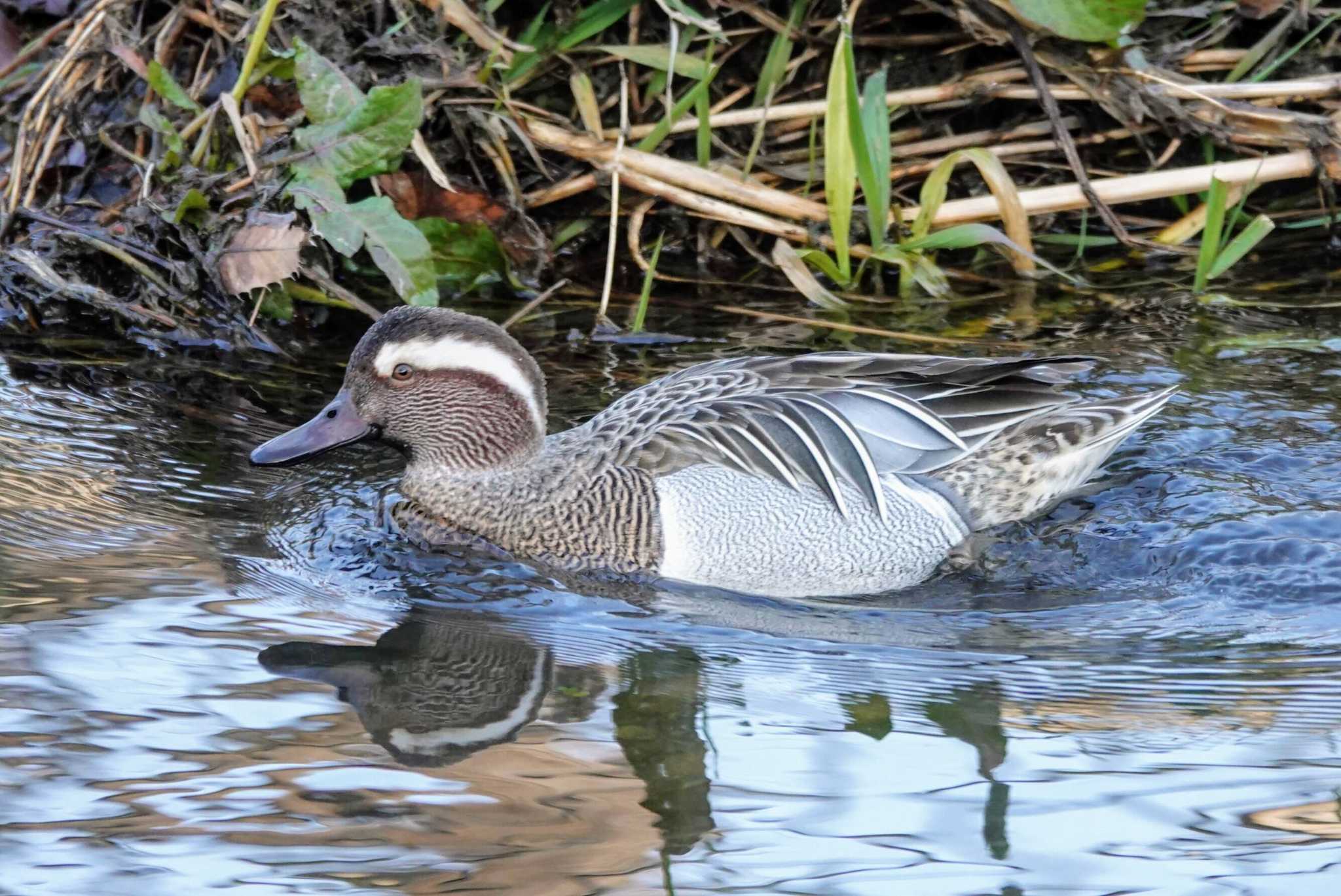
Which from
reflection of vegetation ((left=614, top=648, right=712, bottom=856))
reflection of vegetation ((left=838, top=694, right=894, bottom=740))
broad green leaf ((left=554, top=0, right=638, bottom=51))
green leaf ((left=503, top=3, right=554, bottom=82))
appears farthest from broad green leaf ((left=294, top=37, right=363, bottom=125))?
reflection of vegetation ((left=838, top=694, right=894, bottom=740))

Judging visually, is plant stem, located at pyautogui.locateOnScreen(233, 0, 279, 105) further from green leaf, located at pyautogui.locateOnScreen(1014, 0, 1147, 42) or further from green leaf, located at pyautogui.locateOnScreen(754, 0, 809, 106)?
green leaf, located at pyautogui.locateOnScreen(1014, 0, 1147, 42)

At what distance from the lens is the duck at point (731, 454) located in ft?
15.0

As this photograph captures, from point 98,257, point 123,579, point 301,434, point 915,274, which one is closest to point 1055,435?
point 915,274

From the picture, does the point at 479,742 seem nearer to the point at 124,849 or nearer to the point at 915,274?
the point at 124,849

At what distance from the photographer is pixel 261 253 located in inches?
222

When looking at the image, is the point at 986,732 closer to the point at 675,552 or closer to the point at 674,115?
the point at 675,552

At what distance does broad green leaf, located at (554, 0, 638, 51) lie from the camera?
6.56 meters

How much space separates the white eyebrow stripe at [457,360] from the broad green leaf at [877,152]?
6.01 feet

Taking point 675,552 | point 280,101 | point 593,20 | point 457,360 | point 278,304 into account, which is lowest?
point 675,552

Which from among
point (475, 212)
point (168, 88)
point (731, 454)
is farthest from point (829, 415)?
point (168, 88)

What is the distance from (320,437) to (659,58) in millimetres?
2534

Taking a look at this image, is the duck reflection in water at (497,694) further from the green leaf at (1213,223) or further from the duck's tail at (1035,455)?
the green leaf at (1213,223)

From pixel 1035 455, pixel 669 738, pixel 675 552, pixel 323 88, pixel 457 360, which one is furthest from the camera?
pixel 323 88

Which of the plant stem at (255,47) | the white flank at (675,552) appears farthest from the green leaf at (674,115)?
the white flank at (675,552)
